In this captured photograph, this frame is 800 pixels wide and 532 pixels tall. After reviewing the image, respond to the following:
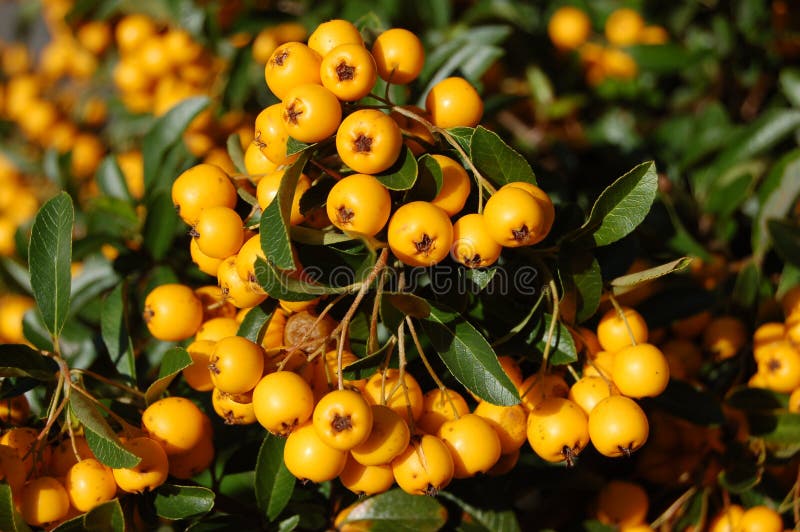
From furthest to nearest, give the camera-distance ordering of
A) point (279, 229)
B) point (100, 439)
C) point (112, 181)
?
point (112, 181), point (100, 439), point (279, 229)

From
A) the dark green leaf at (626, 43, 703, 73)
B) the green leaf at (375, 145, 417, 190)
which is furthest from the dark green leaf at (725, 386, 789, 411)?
the dark green leaf at (626, 43, 703, 73)

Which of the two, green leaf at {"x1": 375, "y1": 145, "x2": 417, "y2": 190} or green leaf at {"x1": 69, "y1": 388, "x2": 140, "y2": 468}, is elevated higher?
green leaf at {"x1": 375, "y1": 145, "x2": 417, "y2": 190}

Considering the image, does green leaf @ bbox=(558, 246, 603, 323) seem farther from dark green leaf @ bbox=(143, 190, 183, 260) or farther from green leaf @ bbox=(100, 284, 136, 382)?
dark green leaf @ bbox=(143, 190, 183, 260)

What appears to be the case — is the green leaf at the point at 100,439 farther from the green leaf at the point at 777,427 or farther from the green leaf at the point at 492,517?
the green leaf at the point at 777,427

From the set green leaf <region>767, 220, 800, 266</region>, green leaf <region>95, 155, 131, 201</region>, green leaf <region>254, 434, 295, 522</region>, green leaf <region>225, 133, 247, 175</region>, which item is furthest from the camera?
green leaf <region>95, 155, 131, 201</region>

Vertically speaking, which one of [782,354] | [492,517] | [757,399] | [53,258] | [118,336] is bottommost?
[492,517]

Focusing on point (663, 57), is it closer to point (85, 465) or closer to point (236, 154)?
point (236, 154)

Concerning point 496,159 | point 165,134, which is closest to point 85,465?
point 496,159
